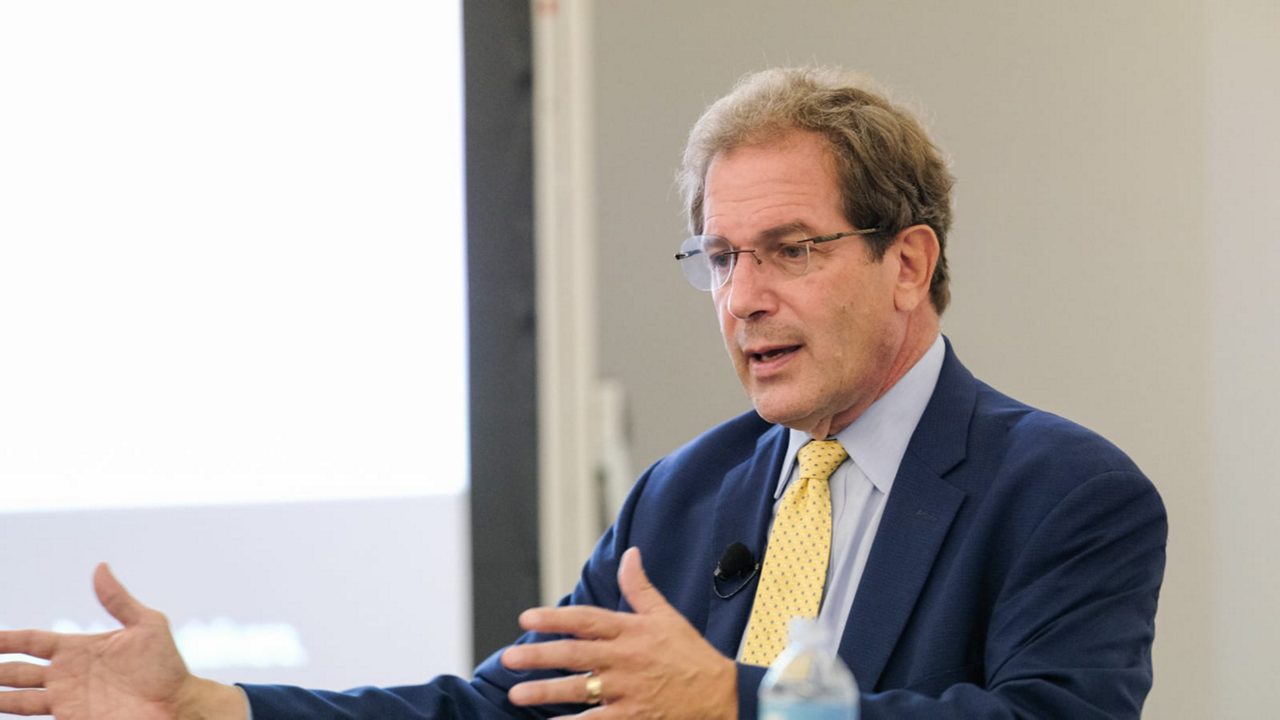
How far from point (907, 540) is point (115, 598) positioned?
97 centimetres

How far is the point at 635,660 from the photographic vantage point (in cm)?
130

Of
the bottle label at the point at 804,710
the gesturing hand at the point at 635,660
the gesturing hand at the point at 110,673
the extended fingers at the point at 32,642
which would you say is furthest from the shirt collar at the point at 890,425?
the extended fingers at the point at 32,642

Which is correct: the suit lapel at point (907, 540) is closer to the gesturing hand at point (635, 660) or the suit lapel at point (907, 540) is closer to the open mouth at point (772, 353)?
the open mouth at point (772, 353)

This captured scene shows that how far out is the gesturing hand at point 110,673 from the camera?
59.3 inches

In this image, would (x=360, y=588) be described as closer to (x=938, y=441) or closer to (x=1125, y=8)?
(x=938, y=441)

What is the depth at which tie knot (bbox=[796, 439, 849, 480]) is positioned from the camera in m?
1.85

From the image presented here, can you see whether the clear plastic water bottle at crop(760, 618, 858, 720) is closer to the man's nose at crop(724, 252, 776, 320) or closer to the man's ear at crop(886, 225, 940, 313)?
the man's nose at crop(724, 252, 776, 320)

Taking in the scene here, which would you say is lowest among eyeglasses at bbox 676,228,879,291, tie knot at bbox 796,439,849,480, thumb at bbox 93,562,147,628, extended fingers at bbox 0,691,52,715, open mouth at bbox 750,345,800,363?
extended fingers at bbox 0,691,52,715

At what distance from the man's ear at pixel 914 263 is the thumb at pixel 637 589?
0.75 meters

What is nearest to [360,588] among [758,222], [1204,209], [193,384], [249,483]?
[249,483]

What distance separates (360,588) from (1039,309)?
5.49 ft

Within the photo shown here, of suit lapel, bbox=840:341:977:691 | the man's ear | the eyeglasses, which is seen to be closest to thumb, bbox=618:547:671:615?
suit lapel, bbox=840:341:977:691

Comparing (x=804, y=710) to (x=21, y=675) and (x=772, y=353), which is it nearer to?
(x=772, y=353)

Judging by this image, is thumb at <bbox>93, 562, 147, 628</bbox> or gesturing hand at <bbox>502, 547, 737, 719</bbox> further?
thumb at <bbox>93, 562, 147, 628</bbox>
